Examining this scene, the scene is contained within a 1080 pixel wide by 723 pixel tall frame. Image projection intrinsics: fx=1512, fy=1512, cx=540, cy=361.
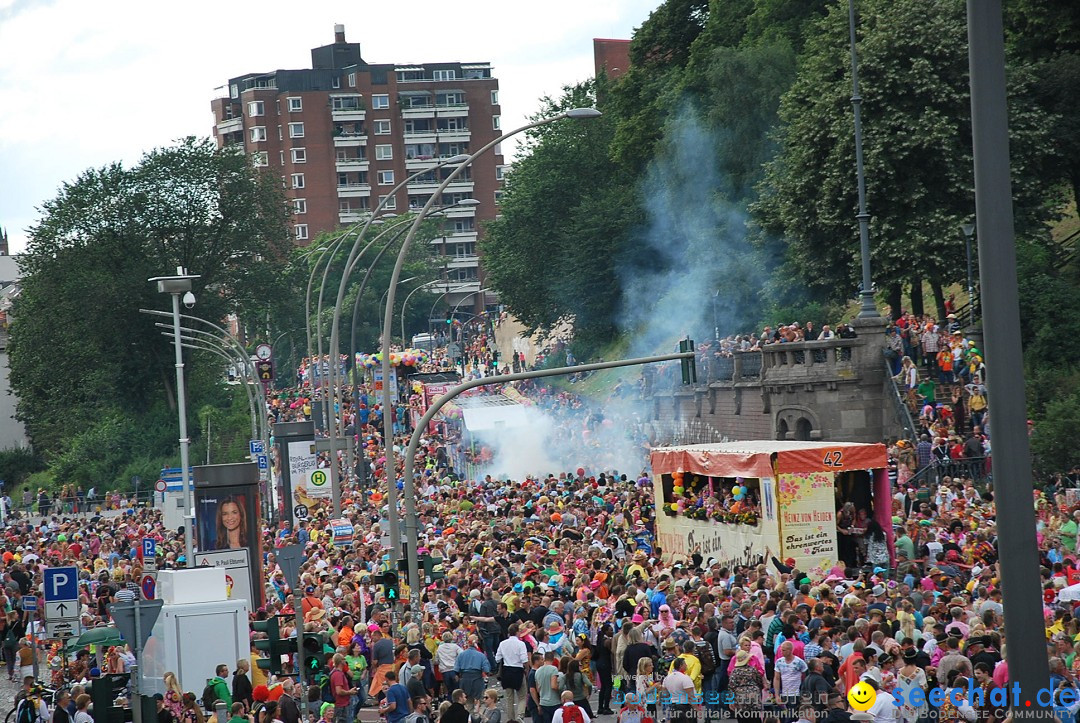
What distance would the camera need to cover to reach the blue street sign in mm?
22625

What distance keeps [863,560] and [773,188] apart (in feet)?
90.8

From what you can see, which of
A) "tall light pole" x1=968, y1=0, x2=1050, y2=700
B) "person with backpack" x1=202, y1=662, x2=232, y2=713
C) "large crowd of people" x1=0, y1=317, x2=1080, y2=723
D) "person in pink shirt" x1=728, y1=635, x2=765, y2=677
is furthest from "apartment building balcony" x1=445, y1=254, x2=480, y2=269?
"tall light pole" x1=968, y1=0, x2=1050, y2=700

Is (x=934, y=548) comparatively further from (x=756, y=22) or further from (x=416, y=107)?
(x=416, y=107)

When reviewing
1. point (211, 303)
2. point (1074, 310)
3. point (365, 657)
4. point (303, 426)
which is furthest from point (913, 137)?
point (211, 303)

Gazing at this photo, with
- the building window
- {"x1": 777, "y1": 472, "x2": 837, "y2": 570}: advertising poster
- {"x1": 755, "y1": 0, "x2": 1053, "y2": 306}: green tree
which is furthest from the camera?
the building window

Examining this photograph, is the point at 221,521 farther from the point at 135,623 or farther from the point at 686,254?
the point at 686,254

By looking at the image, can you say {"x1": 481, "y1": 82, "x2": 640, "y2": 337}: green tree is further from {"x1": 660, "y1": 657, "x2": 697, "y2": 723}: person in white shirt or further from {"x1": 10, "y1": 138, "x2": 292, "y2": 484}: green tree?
{"x1": 660, "y1": 657, "x2": 697, "y2": 723}: person in white shirt

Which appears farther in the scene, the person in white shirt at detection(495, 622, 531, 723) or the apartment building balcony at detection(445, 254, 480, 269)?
the apartment building balcony at detection(445, 254, 480, 269)

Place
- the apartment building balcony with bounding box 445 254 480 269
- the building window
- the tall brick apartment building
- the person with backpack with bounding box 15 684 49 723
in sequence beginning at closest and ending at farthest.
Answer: the person with backpack with bounding box 15 684 49 723
the tall brick apartment building
the building window
the apartment building balcony with bounding box 445 254 480 269

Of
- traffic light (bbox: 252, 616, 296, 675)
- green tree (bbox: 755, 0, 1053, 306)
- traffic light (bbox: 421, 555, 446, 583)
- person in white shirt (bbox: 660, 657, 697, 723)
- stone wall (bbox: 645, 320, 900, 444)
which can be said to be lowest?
person in white shirt (bbox: 660, 657, 697, 723)

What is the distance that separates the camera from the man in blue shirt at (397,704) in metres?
15.7

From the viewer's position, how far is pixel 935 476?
3119cm

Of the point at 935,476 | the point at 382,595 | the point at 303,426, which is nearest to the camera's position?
the point at 382,595

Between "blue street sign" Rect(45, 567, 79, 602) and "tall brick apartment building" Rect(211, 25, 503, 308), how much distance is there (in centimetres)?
11121
